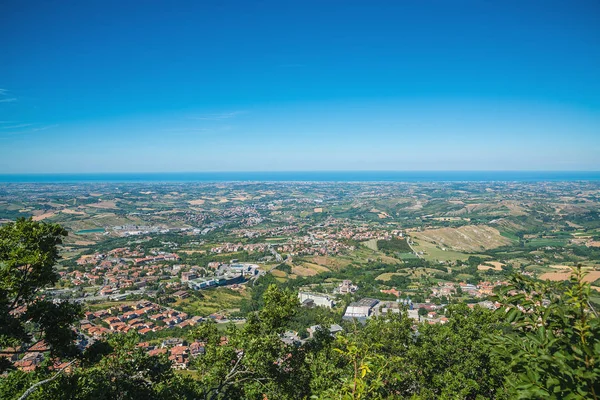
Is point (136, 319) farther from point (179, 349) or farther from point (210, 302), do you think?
point (179, 349)

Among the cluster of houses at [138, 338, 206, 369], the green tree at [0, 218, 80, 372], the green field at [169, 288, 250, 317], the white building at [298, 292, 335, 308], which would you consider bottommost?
the green field at [169, 288, 250, 317]

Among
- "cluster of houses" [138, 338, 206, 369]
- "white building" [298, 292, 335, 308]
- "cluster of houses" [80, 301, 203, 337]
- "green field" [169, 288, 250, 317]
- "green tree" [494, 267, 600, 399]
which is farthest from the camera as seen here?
"white building" [298, 292, 335, 308]

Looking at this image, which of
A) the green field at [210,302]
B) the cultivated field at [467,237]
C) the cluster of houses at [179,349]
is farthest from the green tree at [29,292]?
the cultivated field at [467,237]

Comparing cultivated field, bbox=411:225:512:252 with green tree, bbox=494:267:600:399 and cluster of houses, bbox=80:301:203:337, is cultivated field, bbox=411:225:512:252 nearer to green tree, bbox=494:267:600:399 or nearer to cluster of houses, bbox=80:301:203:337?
cluster of houses, bbox=80:301:203:337

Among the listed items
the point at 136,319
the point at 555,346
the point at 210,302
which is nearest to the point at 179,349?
the point at 136,319

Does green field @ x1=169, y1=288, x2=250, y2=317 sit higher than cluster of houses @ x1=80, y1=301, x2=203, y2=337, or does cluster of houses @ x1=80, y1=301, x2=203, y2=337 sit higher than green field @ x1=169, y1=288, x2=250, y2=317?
cluster of houses @ x1=80, y1=301, x2=203, y2=337

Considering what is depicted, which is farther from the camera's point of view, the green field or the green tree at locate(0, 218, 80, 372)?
the green field

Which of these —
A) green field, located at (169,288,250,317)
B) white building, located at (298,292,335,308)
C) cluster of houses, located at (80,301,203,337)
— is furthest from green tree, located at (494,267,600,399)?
green field, located at (169,288,250,317)

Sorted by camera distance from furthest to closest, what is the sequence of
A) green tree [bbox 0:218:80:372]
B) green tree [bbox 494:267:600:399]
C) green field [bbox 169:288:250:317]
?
1. green field [bbox 169:288:250:317]
2. green tree [bbox 0:218:80:372]
3. green tree [bbox 494:267:600:399]

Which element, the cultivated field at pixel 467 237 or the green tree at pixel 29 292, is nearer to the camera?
the green tree at pixel 29 292

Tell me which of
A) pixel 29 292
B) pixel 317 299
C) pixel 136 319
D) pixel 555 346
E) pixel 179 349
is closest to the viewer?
pixel 555 346

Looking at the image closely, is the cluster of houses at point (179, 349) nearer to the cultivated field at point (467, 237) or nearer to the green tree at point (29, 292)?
the green tree at point (29, 292)
